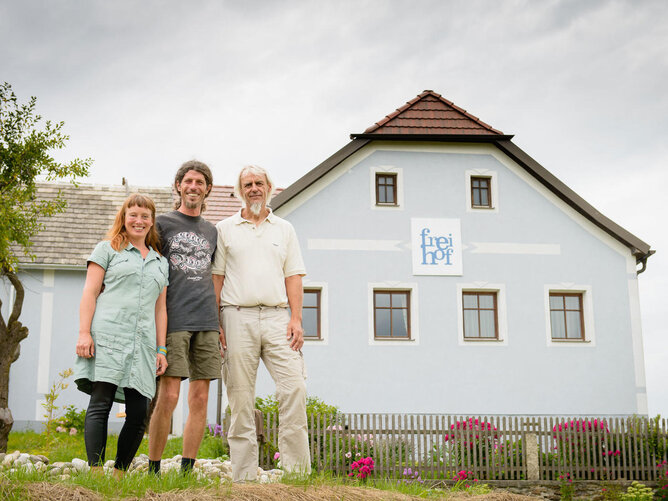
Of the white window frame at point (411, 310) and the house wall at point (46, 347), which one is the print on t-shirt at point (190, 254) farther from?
the house wall at point (46, 347)

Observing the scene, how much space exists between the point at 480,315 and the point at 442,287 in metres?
1.04

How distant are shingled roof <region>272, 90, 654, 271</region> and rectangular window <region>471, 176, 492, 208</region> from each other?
778 millimetres

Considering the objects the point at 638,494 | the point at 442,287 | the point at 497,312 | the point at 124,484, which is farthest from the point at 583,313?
the point at 124,484

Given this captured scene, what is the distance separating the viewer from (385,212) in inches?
640

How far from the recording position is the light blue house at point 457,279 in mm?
15539

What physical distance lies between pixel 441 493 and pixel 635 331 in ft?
41.4

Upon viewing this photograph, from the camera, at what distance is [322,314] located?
15.6 metres

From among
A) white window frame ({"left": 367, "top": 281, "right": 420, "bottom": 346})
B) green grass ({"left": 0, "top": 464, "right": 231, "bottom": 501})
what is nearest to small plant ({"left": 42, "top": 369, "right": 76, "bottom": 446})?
green grass ({"left": 0, "top": 464, "right": 231, "bottom": 501})

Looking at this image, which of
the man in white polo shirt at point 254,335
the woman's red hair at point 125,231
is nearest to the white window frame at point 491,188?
the man in white polo shirt at point 254,335

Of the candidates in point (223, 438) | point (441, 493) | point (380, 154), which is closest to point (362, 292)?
point (380, 154)

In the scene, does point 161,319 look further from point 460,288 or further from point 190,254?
point 460,288

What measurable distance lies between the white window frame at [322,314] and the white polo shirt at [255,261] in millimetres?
10308

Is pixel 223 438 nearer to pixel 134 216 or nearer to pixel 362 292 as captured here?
pixel 362 292

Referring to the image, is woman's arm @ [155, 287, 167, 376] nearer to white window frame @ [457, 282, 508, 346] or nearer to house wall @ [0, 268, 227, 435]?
house wall @ [0, 268, 227, 435]
